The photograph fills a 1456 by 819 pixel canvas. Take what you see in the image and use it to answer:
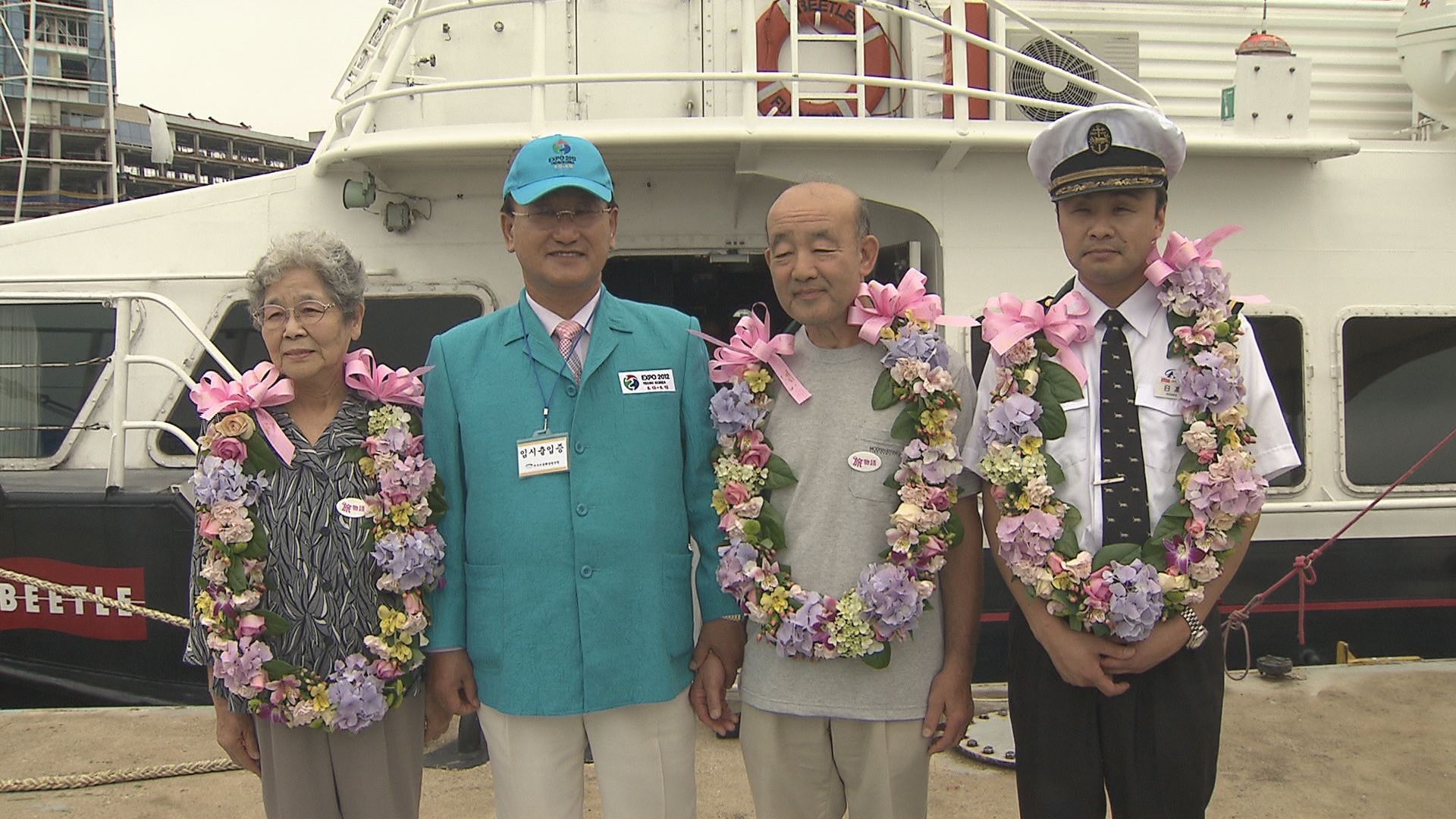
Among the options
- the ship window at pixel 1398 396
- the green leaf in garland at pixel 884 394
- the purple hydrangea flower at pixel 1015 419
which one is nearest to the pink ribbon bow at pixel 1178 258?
the purple hydrangea flower at pixel 1015 419

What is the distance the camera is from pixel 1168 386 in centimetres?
229

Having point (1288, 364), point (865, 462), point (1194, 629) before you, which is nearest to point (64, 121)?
point (1288, 364)

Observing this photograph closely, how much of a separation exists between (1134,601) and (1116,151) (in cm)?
94

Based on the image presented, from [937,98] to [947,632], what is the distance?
3848 mm

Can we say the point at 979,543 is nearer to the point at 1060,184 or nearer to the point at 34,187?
the point at 1060,184

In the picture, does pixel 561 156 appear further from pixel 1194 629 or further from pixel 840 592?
pixel 1194 629

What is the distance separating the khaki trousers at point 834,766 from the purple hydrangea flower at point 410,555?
80 centimetres

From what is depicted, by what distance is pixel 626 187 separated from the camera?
5371 mm

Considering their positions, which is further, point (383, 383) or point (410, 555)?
point (383, 383)

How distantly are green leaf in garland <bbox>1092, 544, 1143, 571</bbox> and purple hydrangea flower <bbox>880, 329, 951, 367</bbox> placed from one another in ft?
1.76

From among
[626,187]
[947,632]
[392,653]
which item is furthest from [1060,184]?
[626,187]

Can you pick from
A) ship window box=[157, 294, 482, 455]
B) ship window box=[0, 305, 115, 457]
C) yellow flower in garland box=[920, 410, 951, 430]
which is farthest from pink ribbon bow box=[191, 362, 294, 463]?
ship window box=[0, 305, 115, 457]

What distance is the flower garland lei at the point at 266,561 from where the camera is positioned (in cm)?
227

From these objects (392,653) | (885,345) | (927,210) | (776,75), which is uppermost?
(776,75)
